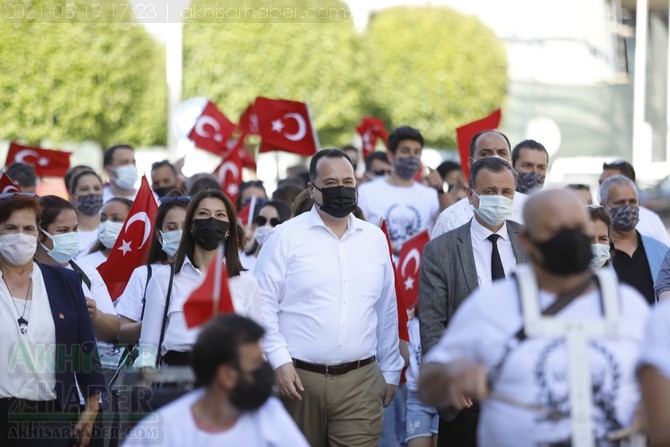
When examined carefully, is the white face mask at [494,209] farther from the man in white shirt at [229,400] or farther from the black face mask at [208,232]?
the man in white shirt at [229,400]

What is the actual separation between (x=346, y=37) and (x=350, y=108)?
2.62 meters

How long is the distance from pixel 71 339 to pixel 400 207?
5.60m

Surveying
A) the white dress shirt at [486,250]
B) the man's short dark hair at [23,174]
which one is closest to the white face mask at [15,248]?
the white dress shirt at [486,250]

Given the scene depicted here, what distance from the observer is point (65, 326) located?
23.0 feet

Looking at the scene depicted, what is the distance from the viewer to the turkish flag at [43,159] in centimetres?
1577

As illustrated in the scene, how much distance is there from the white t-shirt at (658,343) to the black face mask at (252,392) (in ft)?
4.52

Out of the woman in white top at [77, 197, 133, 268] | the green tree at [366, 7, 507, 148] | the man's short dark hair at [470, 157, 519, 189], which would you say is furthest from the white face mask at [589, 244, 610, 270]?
the green tree at [366, 7, 507, 148]

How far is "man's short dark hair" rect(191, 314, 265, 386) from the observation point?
4.98m

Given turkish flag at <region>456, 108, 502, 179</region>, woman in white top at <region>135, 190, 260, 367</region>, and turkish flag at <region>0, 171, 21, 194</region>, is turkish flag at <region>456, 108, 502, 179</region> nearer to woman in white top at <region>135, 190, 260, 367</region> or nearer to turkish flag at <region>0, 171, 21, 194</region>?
turkish flag at <region>0, 171, 21, 194</region>

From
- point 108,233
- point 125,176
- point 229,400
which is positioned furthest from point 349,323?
point 125,176

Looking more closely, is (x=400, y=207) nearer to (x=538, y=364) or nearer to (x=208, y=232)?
(x=208, y=232)

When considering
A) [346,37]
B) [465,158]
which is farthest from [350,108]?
[465,158]

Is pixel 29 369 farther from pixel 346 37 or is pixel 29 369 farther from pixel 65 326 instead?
pixel 346 37

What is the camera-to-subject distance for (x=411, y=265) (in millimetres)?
10750
